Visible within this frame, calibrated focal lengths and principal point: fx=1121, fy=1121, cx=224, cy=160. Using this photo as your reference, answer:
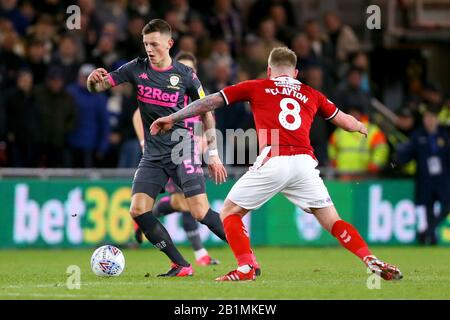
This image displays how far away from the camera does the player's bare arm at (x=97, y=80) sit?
1088 cm

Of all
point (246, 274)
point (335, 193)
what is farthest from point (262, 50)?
point (246, 274)

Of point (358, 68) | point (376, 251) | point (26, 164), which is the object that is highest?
point (358, 68)

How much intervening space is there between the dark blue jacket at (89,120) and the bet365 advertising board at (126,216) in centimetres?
90

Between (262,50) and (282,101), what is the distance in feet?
31.9

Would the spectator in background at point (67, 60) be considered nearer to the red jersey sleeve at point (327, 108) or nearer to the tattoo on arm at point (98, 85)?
the tattoo on arm at point (98, 85)

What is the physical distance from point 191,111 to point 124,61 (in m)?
8.37

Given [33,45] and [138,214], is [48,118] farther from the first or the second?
[138,214]

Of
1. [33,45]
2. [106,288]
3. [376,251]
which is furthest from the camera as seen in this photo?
[33,45]

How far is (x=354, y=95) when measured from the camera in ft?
63.4

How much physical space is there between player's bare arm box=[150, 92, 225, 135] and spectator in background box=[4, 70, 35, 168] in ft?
24.7

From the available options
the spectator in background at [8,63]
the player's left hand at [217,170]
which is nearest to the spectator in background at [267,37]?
the spectator in background at [8,63]

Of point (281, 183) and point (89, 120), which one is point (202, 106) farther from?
point (89, 120)

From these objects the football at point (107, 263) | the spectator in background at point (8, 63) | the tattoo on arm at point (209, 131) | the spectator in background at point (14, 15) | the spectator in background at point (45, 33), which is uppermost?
the spectator in background at point (14, 15)

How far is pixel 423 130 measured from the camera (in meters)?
18.9
